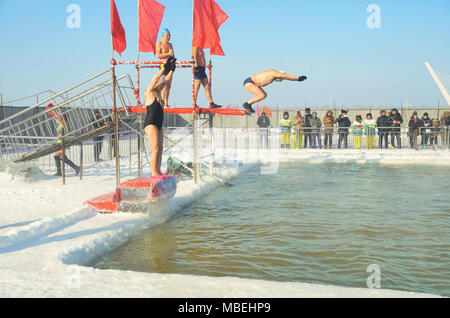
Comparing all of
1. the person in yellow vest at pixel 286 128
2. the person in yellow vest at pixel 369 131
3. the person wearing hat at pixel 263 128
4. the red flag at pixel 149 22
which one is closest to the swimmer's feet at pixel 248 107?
the red flag at pixel 149 22

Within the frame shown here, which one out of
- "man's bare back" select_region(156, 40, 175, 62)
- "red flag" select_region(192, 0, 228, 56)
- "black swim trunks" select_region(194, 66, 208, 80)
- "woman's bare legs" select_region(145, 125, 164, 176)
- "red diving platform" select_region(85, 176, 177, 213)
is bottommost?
"red diving platform" select_region(85, 176, 177, 213)

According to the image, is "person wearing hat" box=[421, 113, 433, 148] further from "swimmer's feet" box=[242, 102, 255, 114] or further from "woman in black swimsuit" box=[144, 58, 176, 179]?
"woman in black swimsuit" box=[144, 58, 176, 179]

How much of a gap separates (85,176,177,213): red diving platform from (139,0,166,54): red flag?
15.2 feet

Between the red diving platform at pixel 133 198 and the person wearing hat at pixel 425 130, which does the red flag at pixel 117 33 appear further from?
the person wearing hat at pixel 425 130

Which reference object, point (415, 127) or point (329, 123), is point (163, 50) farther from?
point (415, 127)

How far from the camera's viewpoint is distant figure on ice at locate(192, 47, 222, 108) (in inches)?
420

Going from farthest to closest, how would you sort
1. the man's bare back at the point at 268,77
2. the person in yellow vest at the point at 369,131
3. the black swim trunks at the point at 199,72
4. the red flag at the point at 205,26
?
the person in yellow vest at the point at 369,131
the black swim trunks at the point at 199,72
the red flag at the point at 205,26
the man's bare back at the point at 268,77

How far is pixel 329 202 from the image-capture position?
943 centimetres

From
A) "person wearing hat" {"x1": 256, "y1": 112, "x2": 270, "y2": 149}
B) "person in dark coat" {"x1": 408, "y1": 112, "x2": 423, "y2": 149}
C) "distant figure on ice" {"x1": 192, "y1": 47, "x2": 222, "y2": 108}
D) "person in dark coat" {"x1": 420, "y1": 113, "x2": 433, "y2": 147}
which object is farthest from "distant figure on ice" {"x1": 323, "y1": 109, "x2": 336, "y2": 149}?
"distant figure on ice" {"x1": 192, "y1": 47, "x2": 222, "y2": 108}

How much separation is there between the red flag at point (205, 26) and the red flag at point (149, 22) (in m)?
1.11

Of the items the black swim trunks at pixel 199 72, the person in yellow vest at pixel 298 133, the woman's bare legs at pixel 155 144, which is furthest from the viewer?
the person in yellow vest at pixel 298 133

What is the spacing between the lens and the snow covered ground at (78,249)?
12.9 feet

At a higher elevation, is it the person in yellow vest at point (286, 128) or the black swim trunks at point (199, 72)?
the black swim trunks at point (199, 72)

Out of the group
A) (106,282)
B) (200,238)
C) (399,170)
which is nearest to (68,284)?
(106,282)
